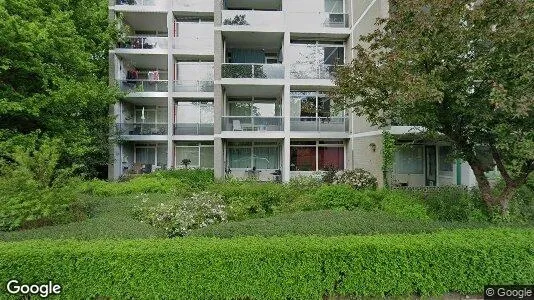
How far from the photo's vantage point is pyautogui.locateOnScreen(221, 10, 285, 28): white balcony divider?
596 inches

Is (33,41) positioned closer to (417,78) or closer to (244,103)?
(244,103)

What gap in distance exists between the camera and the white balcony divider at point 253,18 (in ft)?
49.7

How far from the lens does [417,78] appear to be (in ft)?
19.3

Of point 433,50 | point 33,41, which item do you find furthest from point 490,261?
point 33,41

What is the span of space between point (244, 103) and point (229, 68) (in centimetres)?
298

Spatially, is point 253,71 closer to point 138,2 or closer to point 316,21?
point 316,21

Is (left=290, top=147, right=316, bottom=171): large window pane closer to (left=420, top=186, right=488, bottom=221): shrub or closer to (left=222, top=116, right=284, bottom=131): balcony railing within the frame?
(left=222, top=116, right=284, bottom=131): balcony railing

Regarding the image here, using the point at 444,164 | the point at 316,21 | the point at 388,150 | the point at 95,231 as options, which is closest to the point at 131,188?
the point at 95,231

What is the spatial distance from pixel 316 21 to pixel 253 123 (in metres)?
6.87

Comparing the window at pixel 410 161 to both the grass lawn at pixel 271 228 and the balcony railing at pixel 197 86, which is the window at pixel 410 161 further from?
the balcony railing at pixel 197 86

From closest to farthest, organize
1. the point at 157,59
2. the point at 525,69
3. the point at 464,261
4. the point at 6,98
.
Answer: the point at 464,261 → the point at 525,69 → the point at 6,98 → the point at 157,59

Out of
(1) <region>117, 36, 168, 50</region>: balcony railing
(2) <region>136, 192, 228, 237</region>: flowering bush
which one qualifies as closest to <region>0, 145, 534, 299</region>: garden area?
(2) <region>136, 192, 228, 237</region>: flowering bush

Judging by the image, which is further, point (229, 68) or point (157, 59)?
point (157, 59)

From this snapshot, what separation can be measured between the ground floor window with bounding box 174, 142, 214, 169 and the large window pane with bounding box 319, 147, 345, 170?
7411 mm
